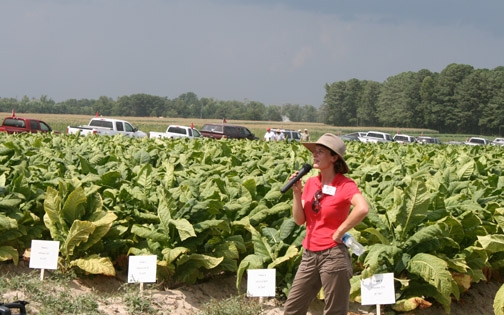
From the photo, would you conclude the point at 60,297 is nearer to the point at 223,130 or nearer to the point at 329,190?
the point at 329,190

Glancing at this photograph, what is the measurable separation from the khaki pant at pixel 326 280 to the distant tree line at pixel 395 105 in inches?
4846

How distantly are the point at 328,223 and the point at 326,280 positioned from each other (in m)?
0.40

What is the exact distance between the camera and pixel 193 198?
22.3ft

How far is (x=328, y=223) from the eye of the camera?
199 inches

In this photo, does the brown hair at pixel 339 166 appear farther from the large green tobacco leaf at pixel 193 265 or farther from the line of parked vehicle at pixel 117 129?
the line of parked vehicle at pixel 117 129

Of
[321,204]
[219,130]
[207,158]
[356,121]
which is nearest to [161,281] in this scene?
[321,204]

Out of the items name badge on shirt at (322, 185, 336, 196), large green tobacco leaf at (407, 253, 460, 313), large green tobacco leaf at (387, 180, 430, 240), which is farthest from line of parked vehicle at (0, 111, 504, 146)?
name badge on shirt at (322, 185, 336, 196)

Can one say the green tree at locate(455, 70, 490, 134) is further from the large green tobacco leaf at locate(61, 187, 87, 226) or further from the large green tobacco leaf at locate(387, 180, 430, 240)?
the large green tobacco leaf at locate(61, 187, 87, 226)

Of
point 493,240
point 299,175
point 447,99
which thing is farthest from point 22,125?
point 447,99

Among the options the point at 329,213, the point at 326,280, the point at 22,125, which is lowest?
the point at 326,280

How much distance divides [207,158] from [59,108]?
5216 inches

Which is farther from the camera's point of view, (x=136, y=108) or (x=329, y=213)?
(x=136, y=108)

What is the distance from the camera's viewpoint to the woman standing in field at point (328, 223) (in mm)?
5000

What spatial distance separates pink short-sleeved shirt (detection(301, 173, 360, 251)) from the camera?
16.4 ft
